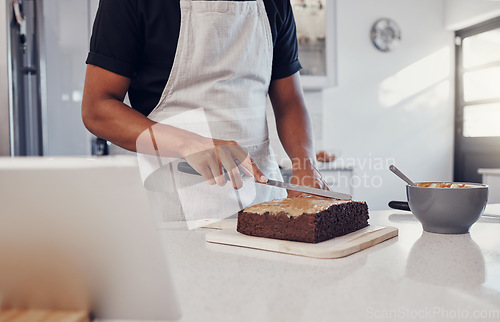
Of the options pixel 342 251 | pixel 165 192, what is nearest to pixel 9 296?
pixel 342 251

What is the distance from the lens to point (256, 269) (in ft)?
2.15

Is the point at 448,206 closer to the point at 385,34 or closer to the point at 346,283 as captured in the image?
the point at 346,283

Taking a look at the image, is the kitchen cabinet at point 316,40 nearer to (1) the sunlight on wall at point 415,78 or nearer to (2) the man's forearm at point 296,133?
(1) the sunlight on wall at point 415,78

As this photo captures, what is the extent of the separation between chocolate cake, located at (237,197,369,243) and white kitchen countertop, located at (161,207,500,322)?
6 centimetres

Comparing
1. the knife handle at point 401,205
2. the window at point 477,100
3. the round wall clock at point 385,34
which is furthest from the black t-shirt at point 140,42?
the window at point 477,100

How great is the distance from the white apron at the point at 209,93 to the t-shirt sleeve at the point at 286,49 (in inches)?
4.6

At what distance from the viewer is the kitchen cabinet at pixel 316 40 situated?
332 centimetres

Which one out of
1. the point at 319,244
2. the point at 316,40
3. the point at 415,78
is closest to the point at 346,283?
the point at 319,244

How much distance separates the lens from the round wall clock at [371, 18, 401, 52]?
4035mm

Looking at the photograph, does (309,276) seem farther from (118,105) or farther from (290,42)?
(290,42)

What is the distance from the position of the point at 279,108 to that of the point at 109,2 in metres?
0.61

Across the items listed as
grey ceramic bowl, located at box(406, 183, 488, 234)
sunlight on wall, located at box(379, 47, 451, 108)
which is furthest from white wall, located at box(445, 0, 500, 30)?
grey ceramic bowl, located at box(406, 183, 488, 234)

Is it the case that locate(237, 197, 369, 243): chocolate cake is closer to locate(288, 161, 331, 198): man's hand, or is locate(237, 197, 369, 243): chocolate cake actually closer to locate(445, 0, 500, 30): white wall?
locate(288, 161, 331, 198): man's hand

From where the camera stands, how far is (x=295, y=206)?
2.83 ft
